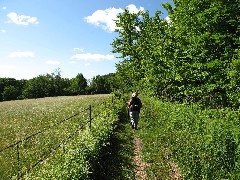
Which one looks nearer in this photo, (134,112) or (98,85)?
(134,112)

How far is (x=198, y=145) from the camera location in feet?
36.9

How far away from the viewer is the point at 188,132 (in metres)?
13.4

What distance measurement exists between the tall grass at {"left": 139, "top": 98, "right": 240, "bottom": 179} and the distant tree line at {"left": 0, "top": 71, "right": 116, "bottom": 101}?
103 meters

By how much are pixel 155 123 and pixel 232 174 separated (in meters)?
9.66

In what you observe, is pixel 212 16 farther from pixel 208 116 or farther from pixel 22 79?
pixel 22 79

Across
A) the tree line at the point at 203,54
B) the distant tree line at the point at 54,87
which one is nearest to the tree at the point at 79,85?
the distant tree line at the point at 54,87

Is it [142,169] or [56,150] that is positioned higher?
[56,150]

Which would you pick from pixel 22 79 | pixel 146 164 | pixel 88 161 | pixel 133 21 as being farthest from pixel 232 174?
pixel 22 79

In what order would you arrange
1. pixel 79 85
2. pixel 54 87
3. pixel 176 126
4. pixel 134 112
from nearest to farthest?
pixel 176 126
pixel 134 112
pixel 54 87
pixel 79 85

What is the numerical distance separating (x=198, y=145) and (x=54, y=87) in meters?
114

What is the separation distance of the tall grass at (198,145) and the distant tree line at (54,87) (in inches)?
4052

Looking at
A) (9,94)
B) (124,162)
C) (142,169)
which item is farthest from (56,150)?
(9,94)

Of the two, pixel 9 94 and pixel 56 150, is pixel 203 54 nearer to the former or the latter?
pixel 56 150

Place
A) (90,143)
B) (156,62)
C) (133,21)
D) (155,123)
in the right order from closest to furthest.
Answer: (90,143)
(155,123)
(156,62)
(133,21)
